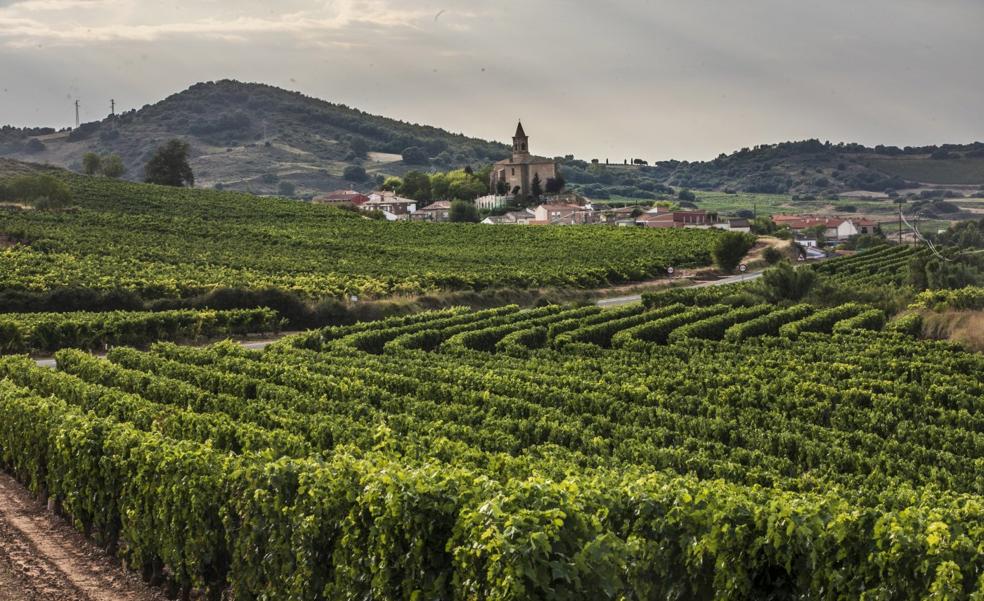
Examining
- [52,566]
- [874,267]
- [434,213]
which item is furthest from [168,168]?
[52,566]

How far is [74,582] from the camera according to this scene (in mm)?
15156

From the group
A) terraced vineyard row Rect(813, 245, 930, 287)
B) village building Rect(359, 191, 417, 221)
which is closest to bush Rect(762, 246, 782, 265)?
terraced vineyard row Rect(813, 245, 930, 287)

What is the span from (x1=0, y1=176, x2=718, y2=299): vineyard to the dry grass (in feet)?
92.1

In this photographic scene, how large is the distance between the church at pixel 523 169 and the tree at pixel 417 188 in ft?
34.4

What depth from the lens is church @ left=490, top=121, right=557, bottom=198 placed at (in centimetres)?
14775

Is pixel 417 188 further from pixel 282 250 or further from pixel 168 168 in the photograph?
pixel 282 250

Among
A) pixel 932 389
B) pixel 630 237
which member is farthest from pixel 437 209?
pixel 932 389

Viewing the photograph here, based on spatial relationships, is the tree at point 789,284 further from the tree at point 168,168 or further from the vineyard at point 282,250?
the tree at point 168,168

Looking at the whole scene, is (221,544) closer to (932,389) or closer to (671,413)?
(671,413)

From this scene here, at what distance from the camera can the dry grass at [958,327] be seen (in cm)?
3241

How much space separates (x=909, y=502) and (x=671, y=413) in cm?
772

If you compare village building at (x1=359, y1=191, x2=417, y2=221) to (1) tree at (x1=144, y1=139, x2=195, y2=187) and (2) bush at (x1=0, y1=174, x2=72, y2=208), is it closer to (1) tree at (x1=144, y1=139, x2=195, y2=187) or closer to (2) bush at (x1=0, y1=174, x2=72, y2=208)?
(1) tree at (x1=144, y1=139, x2=195, y2=187)

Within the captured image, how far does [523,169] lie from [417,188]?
16651 mm

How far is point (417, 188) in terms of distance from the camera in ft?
497
